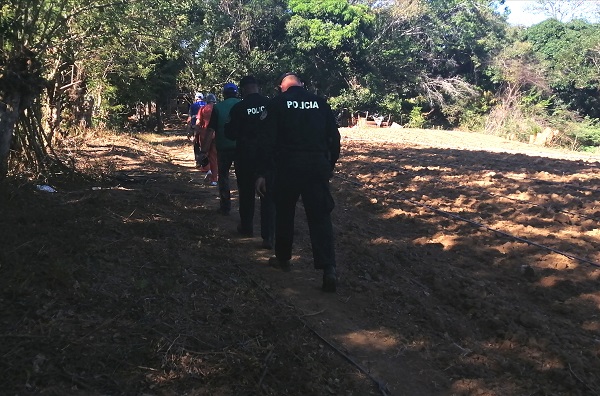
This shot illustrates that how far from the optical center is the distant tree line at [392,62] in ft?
66.8

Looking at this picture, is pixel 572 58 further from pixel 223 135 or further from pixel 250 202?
pixel 250 202

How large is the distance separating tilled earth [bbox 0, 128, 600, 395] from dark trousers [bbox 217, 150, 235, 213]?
0.25 meters

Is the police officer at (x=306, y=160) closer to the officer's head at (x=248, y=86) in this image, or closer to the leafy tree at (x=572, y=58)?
the officer's head at (x=248, y=86)

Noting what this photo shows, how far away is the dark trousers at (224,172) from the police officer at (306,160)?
2.15 m

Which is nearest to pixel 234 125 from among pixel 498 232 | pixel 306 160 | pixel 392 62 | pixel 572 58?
pixel 306 160

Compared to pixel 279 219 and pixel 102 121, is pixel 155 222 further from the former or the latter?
pixel 102 121

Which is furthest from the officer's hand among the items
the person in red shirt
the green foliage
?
the green foliage

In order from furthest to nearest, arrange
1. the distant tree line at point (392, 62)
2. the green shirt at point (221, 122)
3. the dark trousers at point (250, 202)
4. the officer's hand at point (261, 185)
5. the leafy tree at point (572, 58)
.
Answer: the leafy tree at point (572, 58) → the distant tree line at point (392, 62) → the green shirt at point (221, 122) → the dark trousers at point (250, 202) → the officer's hand at point (261, 185)

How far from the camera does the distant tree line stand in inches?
802

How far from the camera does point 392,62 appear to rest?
3638 cm

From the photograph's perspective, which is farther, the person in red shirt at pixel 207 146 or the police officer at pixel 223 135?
the person in red shirt at pixel 207 146

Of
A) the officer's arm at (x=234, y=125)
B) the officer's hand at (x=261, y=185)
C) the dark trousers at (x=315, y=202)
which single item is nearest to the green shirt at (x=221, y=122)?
the officer's arm at (x=234, y=125)

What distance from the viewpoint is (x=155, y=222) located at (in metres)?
5.86

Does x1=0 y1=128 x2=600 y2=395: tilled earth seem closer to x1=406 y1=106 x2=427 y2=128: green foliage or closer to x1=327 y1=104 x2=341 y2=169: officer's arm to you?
x1=327 y1=104 x2=341 y2=169: officer's arm
